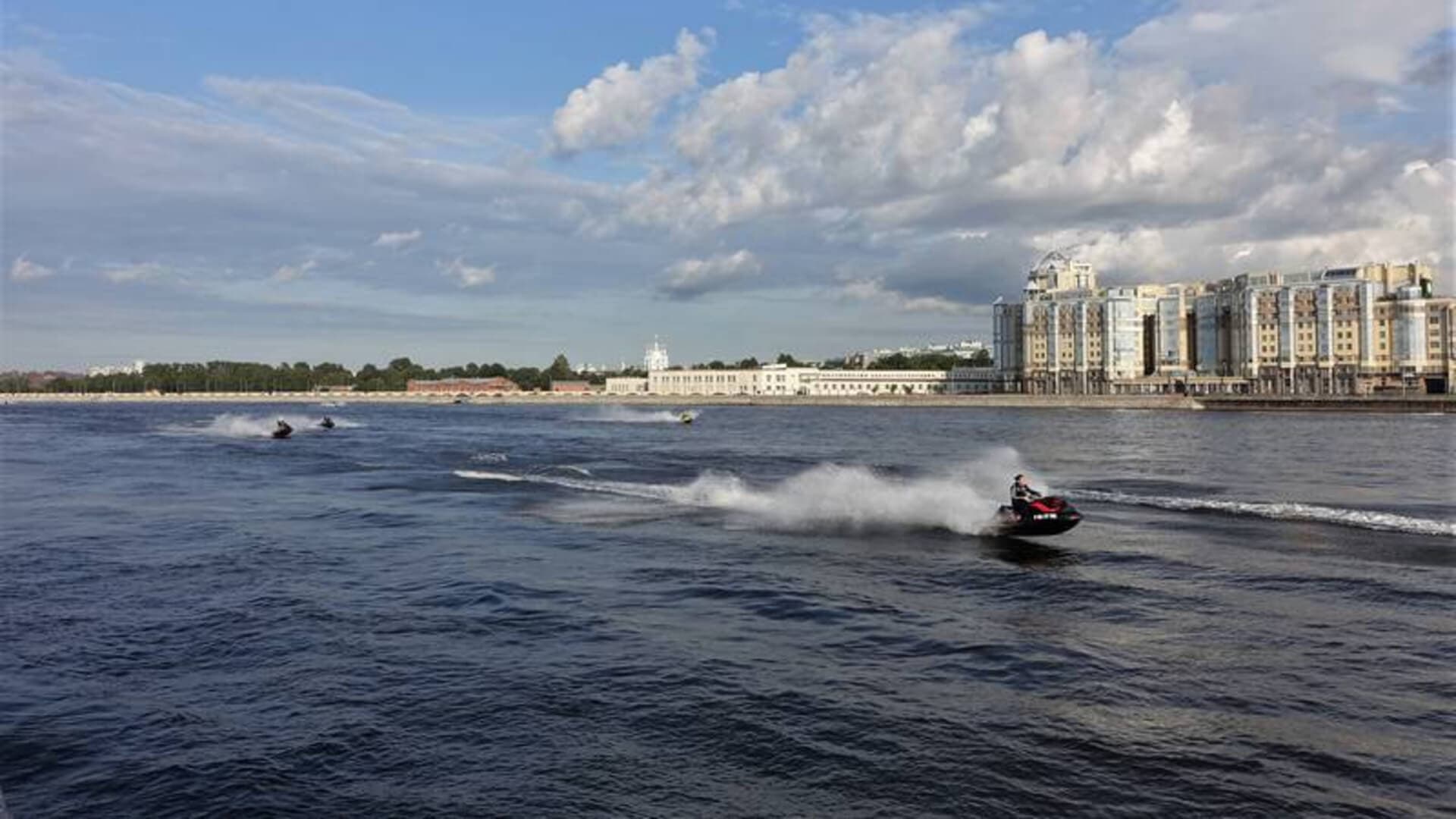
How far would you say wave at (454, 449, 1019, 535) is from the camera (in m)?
32.4

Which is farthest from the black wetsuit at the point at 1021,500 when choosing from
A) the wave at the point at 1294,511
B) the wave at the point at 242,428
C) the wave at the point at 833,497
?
the wave at the point at 242,428

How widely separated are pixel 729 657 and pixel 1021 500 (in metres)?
14.2

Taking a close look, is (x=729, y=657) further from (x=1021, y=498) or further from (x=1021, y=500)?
(x=1021, y=498)

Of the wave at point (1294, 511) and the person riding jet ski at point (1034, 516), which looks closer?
the person riding jet ski at point (1034, 516)

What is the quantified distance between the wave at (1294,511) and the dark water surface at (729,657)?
25 cm

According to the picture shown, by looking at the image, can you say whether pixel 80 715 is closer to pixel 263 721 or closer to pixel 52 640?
pixel 263 721

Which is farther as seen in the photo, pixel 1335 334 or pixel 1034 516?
pixel 1335 334

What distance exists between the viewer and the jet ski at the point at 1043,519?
2791cm

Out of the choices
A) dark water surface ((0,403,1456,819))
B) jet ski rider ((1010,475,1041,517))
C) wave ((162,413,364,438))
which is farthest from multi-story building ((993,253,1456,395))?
jet ski rider ((1010,475,1041,517))

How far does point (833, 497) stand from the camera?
122ft

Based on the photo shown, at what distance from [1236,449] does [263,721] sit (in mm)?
66934

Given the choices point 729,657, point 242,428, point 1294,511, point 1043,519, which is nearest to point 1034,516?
point 1043,519

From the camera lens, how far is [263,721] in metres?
13.6

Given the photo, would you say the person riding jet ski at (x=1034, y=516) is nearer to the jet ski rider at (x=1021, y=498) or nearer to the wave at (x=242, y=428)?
the jet ski rider at (x=1021, y=498)
